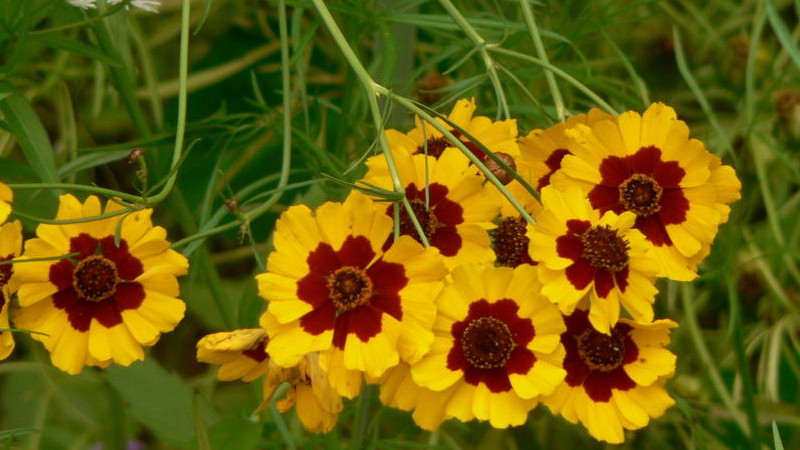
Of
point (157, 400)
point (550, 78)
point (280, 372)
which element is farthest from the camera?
point (157, 400)

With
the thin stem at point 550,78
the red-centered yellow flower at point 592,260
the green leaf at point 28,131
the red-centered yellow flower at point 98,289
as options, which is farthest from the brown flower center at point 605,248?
the green leaf at point 28,131

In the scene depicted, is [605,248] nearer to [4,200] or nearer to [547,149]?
[547,149]

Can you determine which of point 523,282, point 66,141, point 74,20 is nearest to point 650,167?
point 523,282

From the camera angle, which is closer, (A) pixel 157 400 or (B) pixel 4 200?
(B) pixel 4 200

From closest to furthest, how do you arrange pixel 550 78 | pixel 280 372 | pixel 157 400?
pixel 280 372 < pixel 550 78 < pixel 157 400

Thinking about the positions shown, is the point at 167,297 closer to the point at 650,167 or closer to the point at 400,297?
the point at 400,297

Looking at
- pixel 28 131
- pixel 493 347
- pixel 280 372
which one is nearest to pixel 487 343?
pixel 493 347

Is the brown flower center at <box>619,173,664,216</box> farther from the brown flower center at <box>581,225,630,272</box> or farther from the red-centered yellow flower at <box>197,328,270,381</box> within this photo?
the red-centered yellow flower at <box>197,328,270,381</box>
